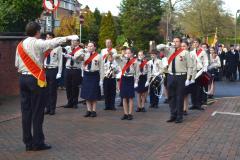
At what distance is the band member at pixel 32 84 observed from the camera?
28.1 feet

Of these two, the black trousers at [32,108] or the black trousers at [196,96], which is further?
the black trousers at [196,96]

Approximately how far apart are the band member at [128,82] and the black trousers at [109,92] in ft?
5.32

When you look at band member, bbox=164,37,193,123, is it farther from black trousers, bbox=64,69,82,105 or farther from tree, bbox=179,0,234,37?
tree, bbox=179,0,234,37

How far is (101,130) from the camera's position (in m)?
10.6

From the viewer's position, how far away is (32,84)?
858 centimetres

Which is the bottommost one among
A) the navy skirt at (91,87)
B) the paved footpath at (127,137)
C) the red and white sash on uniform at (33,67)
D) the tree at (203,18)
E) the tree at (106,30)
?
the paved footpath at (127,137)

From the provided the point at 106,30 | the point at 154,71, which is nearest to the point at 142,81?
the point at 154,71

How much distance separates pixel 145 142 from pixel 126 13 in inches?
1913

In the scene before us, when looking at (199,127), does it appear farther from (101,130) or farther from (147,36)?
(147,36)

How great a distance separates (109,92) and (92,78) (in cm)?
170

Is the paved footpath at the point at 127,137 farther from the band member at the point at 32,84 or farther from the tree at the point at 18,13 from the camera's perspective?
the tree at the point at 18,13

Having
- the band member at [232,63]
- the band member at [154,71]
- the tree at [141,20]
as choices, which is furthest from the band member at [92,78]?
the tree at [141,20]

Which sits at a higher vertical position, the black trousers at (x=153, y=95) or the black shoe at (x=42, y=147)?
the black trousers at (x=153, y=95)

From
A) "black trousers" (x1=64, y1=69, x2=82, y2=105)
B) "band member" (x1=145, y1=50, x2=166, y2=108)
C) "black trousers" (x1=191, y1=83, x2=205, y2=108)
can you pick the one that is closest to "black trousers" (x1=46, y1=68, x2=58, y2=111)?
"black trousers" (x1=64, y1=69, x2=82, y2=105)
